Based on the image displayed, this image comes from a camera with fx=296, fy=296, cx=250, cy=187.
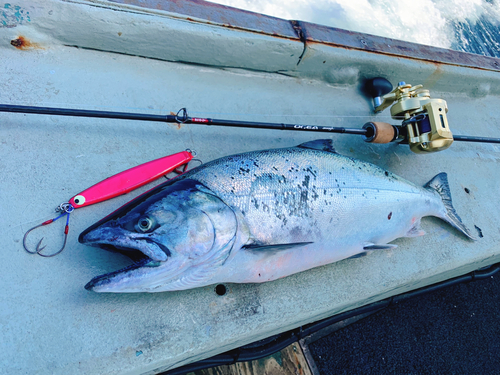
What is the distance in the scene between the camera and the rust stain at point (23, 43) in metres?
1.90

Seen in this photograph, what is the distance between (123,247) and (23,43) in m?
1.61

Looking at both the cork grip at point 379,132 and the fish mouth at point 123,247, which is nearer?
the fish mouth at point 123,247

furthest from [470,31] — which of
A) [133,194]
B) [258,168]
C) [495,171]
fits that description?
[133,194]

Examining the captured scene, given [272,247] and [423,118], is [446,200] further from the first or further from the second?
[272,247]

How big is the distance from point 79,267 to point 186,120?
984 millimetres

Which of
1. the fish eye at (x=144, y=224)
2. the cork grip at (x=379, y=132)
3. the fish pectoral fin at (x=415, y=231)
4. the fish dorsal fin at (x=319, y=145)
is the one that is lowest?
the fish pectoral fin at (x=415, y=231)

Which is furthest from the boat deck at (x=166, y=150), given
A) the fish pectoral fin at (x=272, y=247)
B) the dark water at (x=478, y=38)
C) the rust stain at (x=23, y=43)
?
the dark water at (x=478, y=38)

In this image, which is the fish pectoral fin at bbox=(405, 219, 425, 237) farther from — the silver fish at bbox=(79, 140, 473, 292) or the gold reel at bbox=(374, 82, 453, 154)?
the gold reel at bbox=(374, 82, 453, 154)

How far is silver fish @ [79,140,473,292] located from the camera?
1348 mm

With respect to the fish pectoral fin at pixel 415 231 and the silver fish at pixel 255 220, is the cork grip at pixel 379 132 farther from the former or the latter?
the fish pectoral fin at pixel 415 231

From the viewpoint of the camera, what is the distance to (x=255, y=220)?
154 cm

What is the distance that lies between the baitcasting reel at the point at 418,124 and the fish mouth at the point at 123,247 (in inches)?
66.4

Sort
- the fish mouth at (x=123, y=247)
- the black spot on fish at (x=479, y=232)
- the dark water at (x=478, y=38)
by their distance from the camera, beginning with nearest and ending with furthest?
the fish mouth at (x=123, y=247), the black spot on fish at (x=479, y=232), the dark water at (x=478, y=38)

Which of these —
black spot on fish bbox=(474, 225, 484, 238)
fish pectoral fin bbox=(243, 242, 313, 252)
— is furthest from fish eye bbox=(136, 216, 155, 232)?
black spot on fish bbox=(474, 225, 484, 238)
